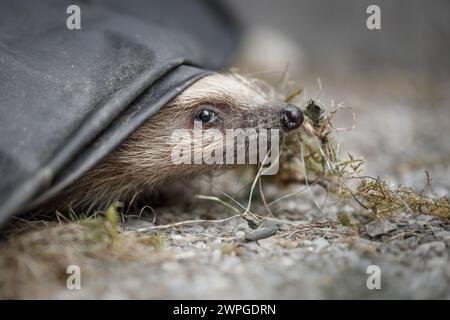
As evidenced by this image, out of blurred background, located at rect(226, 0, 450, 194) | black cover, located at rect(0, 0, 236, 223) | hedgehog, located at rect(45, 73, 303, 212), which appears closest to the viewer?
black cover, located at rect(0, 0, 236, 223)

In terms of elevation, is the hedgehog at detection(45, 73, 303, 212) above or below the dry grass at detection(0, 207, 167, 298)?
above

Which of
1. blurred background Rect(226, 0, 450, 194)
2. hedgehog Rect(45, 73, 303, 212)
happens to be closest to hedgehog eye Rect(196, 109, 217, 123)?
hedgehog Rect(45, 73, 303, 212)

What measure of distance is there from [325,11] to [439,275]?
7.10 meters

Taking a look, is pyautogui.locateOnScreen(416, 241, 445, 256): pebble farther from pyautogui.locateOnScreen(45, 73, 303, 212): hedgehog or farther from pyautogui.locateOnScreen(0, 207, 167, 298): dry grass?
pyautogui.locateOnScreen(0, 207, 167, 298): dry grass

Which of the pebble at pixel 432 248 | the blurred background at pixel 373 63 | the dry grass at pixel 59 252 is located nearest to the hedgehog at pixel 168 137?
the dry grass at pixel 59 252

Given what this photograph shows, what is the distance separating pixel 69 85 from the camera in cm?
270

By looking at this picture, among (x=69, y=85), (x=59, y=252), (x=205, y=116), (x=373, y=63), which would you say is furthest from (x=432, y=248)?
(x=373, y=63)

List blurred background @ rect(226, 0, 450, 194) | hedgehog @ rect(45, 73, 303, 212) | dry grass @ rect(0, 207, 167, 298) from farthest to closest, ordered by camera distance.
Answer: blurred background @ rect(226, 0, 450, 194)
hedgehog @ rect(45, 73, 303, 212)
dry grass @ rect(0, 207, 167, 298)

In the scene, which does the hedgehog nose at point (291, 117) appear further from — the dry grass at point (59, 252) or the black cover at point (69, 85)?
the dry grass at point (59, 252)

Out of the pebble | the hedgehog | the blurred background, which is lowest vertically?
the pebble

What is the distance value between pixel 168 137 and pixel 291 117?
0.74 metres

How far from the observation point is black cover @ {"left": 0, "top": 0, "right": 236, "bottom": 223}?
2.35 meters

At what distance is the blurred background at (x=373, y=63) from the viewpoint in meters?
5.05

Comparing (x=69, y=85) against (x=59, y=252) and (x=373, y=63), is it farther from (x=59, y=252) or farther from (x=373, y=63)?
(x=373, y=63)
